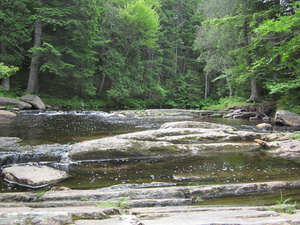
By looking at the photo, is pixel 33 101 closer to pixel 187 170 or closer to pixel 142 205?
pixel 187 170

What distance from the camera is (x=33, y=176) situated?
4.10 meters

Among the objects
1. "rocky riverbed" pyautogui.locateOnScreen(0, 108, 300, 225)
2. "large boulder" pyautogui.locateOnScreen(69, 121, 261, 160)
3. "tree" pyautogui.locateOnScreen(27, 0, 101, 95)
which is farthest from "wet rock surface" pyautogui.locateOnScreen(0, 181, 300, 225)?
"tree" pyautogui.locateOnScreen(27, 0, 101, 95)

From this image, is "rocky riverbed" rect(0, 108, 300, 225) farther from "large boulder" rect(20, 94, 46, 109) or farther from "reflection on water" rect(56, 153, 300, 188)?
"large boulder" rect(20, 94, 46, 109)

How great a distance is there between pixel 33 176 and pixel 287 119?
1311 cm

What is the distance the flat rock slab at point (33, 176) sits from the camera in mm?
3938

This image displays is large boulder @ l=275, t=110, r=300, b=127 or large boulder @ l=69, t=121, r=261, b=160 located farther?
large boulder @ l=275, t=110, r=300, b=127

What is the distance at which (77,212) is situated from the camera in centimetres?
215

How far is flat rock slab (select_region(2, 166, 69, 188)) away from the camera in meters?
3.94

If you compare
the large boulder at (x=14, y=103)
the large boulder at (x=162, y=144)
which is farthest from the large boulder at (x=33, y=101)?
the large boulder at (x=162, y=144)

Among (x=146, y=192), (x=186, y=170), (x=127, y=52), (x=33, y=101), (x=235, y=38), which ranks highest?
(x=127, y=52)

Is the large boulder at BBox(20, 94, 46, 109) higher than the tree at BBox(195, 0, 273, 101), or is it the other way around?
the tree at BBox(195, 0, 273, 101)

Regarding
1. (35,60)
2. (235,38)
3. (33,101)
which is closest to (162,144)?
(33,101)

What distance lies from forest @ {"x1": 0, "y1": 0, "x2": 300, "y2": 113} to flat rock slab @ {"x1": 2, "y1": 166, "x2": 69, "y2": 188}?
6.22m

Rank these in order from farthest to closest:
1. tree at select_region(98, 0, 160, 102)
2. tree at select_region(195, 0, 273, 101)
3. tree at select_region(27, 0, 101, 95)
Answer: tree at select_region(98, 0, 160, 102)
tree at select_region(27, 0, 101, 95)
tree at select_region(195, 0, 273, 101)
